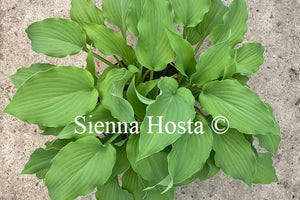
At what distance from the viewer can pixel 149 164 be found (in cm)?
78

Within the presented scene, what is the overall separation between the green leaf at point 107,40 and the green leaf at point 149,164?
0.76 feet

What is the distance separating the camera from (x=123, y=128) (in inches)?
34.8

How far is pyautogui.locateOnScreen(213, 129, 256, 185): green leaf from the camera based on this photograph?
2.58ft

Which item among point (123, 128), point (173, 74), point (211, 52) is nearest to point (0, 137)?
point (123, 128)

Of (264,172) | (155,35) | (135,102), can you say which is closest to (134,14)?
(155,35)

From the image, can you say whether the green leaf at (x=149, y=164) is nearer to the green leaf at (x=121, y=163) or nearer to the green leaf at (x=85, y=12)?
the green leaf at (x=121, y=163)

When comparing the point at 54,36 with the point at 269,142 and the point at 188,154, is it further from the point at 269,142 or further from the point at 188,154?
the point at 269,142

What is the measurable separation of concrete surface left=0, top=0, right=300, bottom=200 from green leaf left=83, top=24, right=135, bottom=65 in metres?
0.40

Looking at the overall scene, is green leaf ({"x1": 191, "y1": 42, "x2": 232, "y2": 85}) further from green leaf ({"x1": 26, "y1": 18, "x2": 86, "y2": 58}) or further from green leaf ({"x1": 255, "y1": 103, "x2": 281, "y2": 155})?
green leaf ({"x1": 26, "y1": 18, "x2": 86, "y2": 58})

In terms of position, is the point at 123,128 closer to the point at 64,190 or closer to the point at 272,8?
the point at 64,190

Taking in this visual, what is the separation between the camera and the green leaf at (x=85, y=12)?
0.87 metres

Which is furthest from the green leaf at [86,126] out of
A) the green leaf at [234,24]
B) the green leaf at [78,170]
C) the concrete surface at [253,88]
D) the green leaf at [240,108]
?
the concrete surface at [253,88]

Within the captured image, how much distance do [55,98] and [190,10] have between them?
16.2 inches

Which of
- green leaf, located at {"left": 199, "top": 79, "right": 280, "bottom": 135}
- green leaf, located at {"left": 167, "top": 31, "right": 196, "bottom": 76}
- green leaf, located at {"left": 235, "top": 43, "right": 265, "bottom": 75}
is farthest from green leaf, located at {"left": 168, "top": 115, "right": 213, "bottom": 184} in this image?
green leaf, located at {"left": 235, "top": 43, "right": 265, "bottom": 75}
